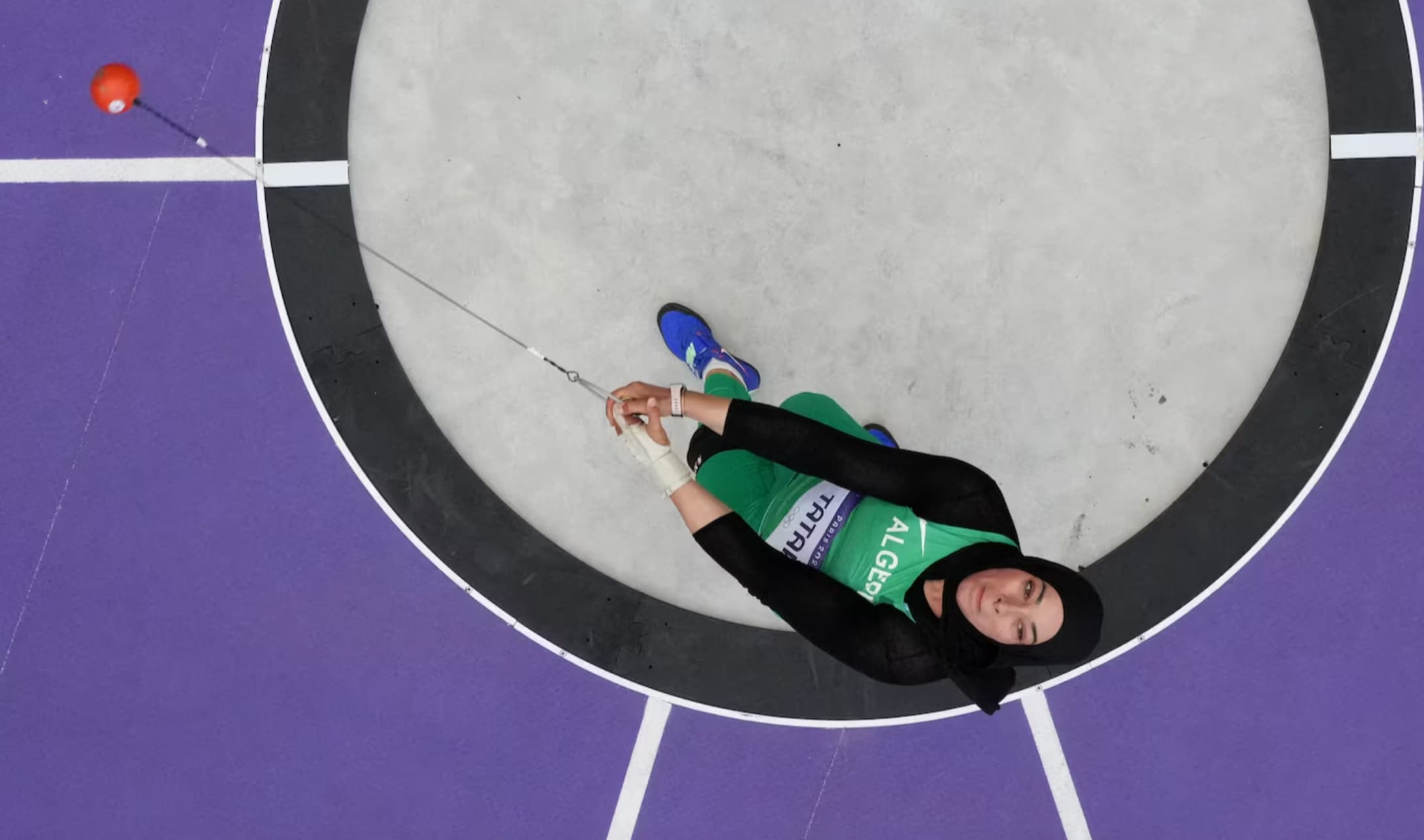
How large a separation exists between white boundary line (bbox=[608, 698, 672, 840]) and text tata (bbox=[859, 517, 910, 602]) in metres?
1.47

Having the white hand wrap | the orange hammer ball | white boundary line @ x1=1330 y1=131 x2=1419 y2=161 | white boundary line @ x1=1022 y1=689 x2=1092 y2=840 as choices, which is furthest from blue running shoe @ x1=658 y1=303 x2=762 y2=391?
white boundary line @ x1=1330 y1=131 x2=1419 y2=161

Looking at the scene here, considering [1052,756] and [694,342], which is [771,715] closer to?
[1052,756]

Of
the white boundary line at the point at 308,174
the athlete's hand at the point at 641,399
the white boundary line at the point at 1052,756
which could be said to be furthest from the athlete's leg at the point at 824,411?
the white boundary line at the point at 308,174

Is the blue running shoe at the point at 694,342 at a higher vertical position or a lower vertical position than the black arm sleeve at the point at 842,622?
higher

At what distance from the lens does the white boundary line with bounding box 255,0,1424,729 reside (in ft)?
11.6

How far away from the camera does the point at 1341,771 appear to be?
3.63m

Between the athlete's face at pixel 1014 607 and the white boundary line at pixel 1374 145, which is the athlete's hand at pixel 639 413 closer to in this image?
the athlete's face at pixel 1014 607

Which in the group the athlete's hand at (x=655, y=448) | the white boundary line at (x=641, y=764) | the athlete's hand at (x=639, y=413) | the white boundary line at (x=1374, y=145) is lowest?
the white boundary line at (x=641, y=764)

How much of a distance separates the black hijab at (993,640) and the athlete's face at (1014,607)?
2 cm

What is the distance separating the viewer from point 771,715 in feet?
11.9

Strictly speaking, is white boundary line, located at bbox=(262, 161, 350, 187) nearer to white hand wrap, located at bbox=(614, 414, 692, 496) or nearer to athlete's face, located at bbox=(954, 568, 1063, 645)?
white hand wrap, located at bbox=(614, 414, 692, 496)

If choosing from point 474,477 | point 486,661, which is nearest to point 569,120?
point 474,477

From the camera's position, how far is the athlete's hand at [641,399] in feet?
8.29

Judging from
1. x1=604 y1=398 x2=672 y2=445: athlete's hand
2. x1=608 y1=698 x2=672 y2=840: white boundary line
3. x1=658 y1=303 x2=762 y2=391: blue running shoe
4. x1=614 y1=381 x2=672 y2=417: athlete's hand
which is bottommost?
x1=608 y1=698 x2=672 y2=840: white boundary line
